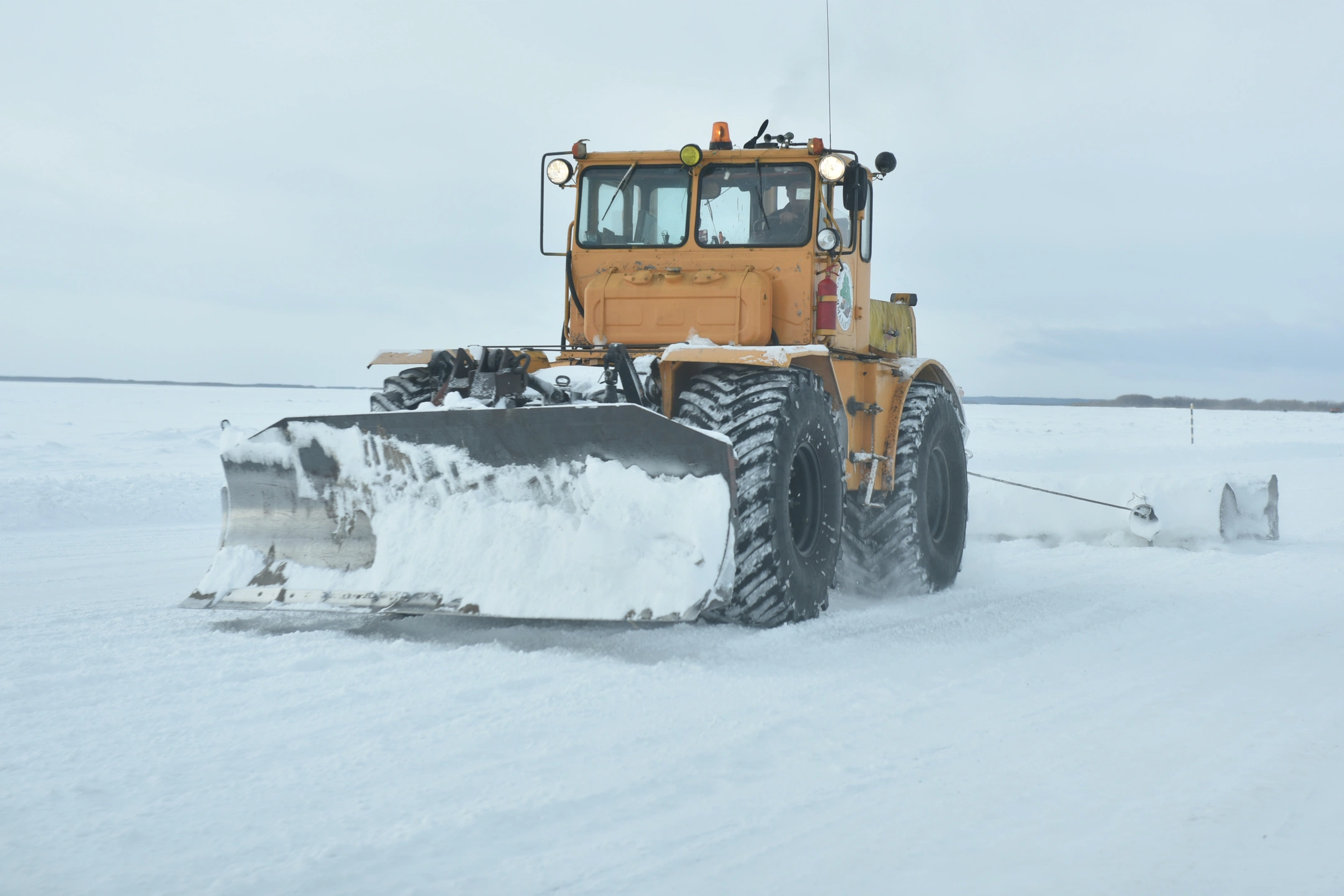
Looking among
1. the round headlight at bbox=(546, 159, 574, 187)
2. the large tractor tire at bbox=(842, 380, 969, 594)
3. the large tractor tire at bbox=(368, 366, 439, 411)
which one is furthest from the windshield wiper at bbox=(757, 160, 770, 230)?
the large tractor tire at bbox=(368, 366, 439, 411)

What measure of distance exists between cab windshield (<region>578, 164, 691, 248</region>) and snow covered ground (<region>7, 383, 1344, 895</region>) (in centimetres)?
259

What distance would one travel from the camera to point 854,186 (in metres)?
6.42

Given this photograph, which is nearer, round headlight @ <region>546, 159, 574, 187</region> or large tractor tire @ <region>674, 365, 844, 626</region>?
large tractor tire @ <region>674, 365, 844, 626</region>

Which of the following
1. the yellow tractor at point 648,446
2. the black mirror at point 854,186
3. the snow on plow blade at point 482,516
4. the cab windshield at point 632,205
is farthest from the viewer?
the cab windshield at point 632,205

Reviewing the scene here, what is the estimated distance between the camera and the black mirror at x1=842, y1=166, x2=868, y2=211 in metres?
6.40

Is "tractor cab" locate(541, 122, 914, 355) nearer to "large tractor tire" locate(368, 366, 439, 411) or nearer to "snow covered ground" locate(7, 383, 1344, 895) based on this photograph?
"large tractor tire" locate(368, 366, 439, 411)

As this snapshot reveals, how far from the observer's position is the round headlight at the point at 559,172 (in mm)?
6762

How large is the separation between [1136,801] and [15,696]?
12.1 feet

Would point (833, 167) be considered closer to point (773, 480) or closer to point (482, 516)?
point (773, 480)

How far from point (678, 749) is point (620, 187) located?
423 centimetres

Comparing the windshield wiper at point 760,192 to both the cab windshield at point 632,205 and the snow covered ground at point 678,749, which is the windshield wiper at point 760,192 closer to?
the cab windshield at point 632,205

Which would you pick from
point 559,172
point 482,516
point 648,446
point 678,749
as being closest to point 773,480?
point 648,446

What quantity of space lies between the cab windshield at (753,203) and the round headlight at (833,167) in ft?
0.81

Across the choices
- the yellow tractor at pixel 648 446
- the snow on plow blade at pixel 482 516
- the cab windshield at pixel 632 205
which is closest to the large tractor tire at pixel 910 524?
the yellow tractor at pixel 648 446
